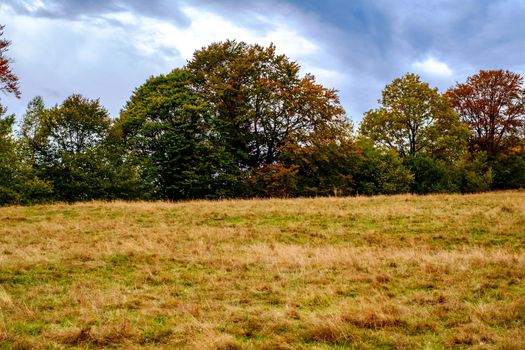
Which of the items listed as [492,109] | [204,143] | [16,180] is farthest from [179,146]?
[492,109]

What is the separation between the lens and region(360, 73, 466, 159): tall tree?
46125 millimetres

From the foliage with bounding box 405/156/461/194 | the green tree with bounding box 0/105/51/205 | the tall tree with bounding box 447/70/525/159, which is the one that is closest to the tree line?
the green tree with bounding box 0/105/51/205

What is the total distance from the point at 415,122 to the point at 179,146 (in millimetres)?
25338

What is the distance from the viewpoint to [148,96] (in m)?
39.1

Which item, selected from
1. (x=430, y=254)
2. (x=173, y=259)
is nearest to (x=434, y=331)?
(x=430, y=254)

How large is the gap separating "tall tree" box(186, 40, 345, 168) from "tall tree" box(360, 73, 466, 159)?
32.3ft

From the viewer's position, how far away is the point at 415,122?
46562 mm

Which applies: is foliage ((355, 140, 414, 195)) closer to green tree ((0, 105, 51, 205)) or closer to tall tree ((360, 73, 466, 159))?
tall tree ((360, 73, 466, 159))

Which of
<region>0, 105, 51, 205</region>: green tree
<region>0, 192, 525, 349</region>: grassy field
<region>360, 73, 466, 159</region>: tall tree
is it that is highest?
<region>360, 73, 466, 159</region>: tall tree

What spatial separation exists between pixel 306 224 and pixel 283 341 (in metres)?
12.4

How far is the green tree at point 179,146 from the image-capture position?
119 feet

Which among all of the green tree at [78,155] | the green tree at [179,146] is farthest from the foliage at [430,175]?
the green tree at [78,155]

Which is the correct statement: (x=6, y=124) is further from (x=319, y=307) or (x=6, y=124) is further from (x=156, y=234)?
(x=319, y=307)

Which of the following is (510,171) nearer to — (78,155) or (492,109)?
(492,109)
